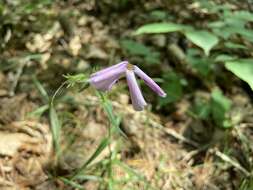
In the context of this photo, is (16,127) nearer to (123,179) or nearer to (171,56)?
(123,179)

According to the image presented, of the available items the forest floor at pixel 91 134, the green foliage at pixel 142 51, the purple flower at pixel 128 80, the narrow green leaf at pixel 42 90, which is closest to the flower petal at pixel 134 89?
the purple flower at pixel 128 80

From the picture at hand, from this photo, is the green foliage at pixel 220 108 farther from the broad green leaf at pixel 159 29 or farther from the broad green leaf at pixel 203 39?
the broad green leaf at pixel 159 29

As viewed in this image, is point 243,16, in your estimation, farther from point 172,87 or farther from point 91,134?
point 91,134

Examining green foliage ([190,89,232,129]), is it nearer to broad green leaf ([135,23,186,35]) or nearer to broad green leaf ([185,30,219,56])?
broad green leaf ([185,30,219,56])

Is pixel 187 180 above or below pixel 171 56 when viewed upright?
below

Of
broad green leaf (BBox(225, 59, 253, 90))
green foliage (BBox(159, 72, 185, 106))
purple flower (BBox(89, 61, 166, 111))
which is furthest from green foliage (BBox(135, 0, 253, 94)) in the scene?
purple flower (BBox(89, 61, 166, 111))

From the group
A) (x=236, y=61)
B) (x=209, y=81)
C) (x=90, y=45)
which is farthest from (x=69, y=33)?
(x=236, y=61)

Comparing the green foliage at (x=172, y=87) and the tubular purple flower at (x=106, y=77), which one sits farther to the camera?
the green foliage at (x=172, y=87)
